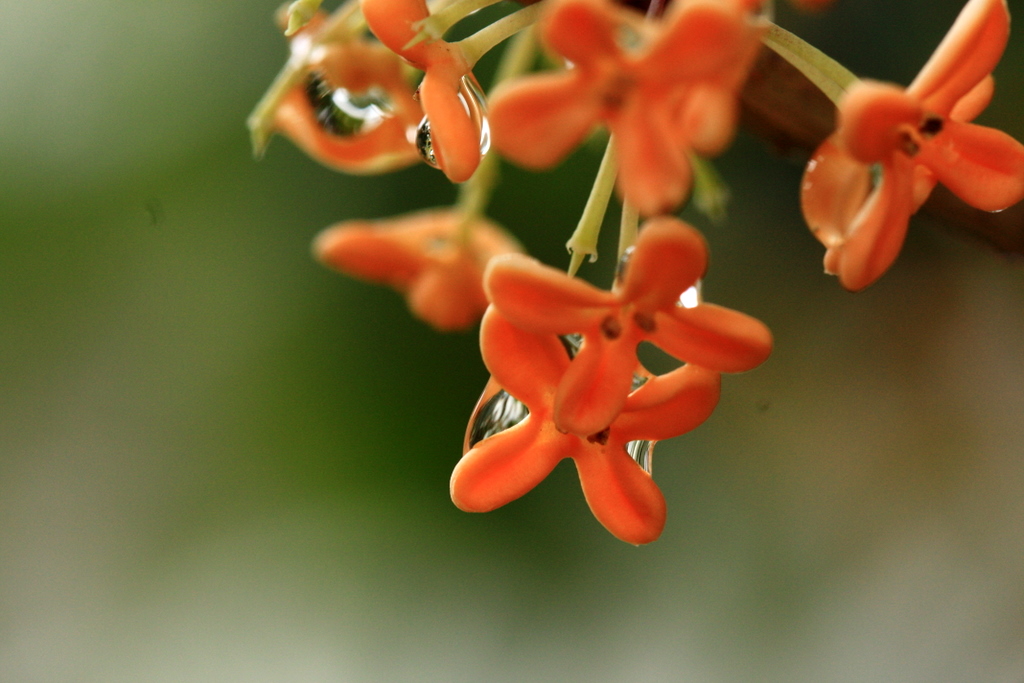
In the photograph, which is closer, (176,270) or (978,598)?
(978,598)

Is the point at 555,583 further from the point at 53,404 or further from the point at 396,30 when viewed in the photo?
the point at 396,30

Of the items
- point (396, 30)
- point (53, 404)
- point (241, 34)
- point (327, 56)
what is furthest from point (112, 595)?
point (396, 30)

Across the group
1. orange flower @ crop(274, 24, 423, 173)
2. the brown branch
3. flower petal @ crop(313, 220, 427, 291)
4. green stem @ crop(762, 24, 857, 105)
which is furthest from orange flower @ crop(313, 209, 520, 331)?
green stem @ crop(762, 24, 857, 105)

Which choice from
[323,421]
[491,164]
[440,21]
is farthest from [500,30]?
[323,421]

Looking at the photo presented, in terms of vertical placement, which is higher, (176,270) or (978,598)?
(978,598)

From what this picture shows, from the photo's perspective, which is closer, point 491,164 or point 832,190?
point 832,190

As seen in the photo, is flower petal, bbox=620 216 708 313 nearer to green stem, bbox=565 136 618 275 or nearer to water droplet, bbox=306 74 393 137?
green stem, bbox=565 136 618 275

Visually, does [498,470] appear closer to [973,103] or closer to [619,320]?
[619,320]

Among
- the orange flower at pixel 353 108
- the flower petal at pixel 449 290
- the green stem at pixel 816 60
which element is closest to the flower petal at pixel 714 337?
the green stem at pixel 816 60
